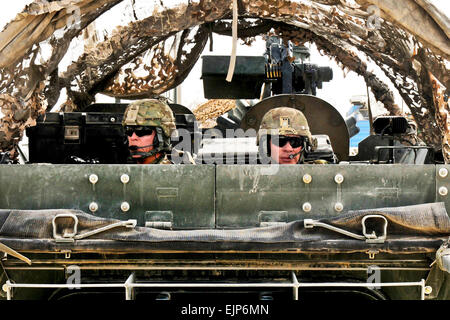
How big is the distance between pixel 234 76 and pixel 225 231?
17.7 feet

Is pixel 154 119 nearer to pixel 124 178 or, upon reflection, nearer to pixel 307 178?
pixel 124 178

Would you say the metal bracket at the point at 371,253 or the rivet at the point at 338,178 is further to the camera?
the rivet at the point at 338,178

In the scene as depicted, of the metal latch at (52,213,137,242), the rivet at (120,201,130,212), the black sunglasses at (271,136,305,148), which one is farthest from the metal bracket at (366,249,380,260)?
the black sunglasses at (271,136,305,148)

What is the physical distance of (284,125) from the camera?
4008mm

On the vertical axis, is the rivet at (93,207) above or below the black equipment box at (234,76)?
below

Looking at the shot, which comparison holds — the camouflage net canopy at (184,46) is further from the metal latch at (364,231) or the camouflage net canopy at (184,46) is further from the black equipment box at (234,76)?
the metal latch at (364,231)

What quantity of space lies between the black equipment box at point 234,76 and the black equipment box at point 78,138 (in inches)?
97.2

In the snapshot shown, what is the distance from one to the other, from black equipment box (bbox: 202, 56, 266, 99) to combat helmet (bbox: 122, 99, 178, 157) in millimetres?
2816

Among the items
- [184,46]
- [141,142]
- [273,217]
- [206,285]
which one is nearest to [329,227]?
[273,217]

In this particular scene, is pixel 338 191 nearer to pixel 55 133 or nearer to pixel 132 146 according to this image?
pixel 132 146

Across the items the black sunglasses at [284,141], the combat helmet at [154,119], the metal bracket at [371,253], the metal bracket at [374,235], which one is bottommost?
the metal bracket at [371,253]

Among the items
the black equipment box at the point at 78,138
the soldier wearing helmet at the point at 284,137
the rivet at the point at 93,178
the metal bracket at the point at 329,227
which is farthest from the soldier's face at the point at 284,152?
the black equipment box at the point at 78,138

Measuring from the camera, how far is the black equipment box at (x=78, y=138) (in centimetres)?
529
